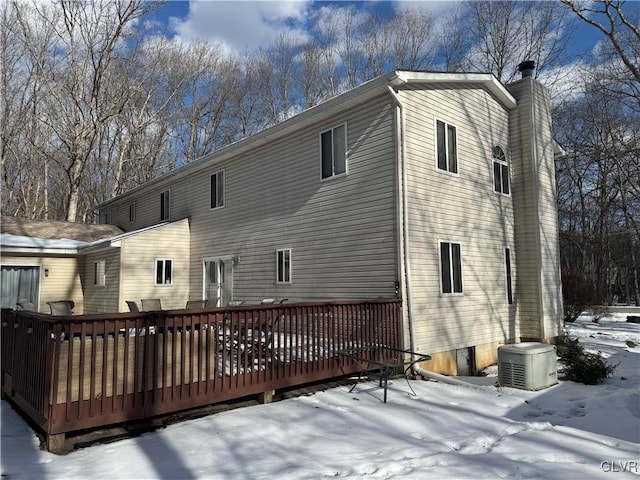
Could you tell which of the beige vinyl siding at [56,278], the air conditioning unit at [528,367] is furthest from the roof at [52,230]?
the air conditioning unit at [528,367]

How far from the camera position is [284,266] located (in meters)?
10.3

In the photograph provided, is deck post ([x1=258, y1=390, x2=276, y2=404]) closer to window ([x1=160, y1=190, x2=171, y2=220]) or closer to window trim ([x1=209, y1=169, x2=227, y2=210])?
window trim ([x1=209, y1=169, x2=227, y2=210])

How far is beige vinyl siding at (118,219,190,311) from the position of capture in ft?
41.5

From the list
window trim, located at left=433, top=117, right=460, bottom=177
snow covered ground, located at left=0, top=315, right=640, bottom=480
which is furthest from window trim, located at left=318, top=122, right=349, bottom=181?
snow covered ground, located at left=0, top=315, right=640, bottom=480

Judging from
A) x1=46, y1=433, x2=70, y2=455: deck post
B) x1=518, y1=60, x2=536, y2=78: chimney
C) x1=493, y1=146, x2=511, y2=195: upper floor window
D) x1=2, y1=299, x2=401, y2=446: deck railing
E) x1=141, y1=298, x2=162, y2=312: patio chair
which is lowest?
x1=46, y1=433, x2=70, y2=455: deck post

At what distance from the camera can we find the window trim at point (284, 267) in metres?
10.2

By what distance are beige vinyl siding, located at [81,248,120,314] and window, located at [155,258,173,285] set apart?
1.10 metres

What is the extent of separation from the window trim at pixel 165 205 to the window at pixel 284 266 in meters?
6.52

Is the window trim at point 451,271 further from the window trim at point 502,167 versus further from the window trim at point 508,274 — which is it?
the window trim at point 502,167

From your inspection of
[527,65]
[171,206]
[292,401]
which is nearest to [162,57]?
[171,206]

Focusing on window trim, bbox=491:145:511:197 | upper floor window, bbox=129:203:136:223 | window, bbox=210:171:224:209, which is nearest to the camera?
window trim, bbox=491:145:511:197

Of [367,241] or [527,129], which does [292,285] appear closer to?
[367,241]

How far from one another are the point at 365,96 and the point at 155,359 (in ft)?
20.2

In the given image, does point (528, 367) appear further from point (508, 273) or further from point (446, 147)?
point (446, 147)
